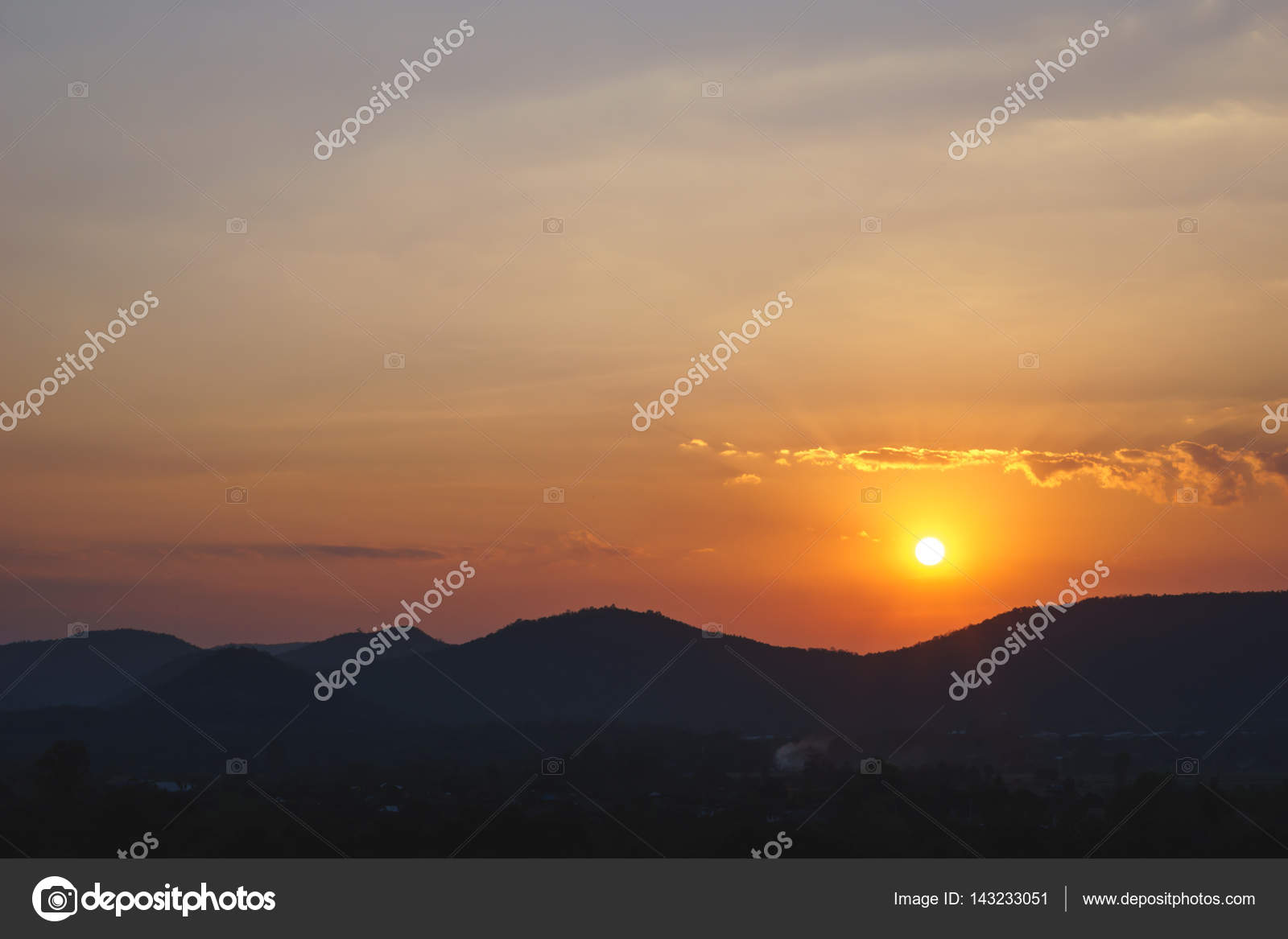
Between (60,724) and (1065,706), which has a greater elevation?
(1065,706)

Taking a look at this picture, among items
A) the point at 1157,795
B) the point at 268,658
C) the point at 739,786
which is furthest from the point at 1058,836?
the point at 268,658

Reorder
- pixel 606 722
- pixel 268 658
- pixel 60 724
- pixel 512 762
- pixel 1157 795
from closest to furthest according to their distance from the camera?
pixel 1157 795
pixel 512 762
pixel 60 724
pixel 606 722
pixel 268 658

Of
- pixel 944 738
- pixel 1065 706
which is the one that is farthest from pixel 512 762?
pixel 1065 706

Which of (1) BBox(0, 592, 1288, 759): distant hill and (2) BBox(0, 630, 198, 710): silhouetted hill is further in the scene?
(2) BBox(0, 630, 198, 710): silhouetted hill

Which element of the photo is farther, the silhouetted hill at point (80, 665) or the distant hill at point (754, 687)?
the silhouetted hill at point (80, 665)

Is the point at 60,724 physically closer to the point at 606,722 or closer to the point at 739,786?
the point at 606,722

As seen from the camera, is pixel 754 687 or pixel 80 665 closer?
pixel 754 687

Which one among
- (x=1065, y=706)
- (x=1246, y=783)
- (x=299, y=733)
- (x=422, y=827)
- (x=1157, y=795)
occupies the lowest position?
(x=422, y=827)

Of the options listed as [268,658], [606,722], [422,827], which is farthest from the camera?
[268,658]

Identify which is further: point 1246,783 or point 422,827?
point 1246,783

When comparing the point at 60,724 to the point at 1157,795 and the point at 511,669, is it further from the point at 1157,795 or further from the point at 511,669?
the point at 1157,795
